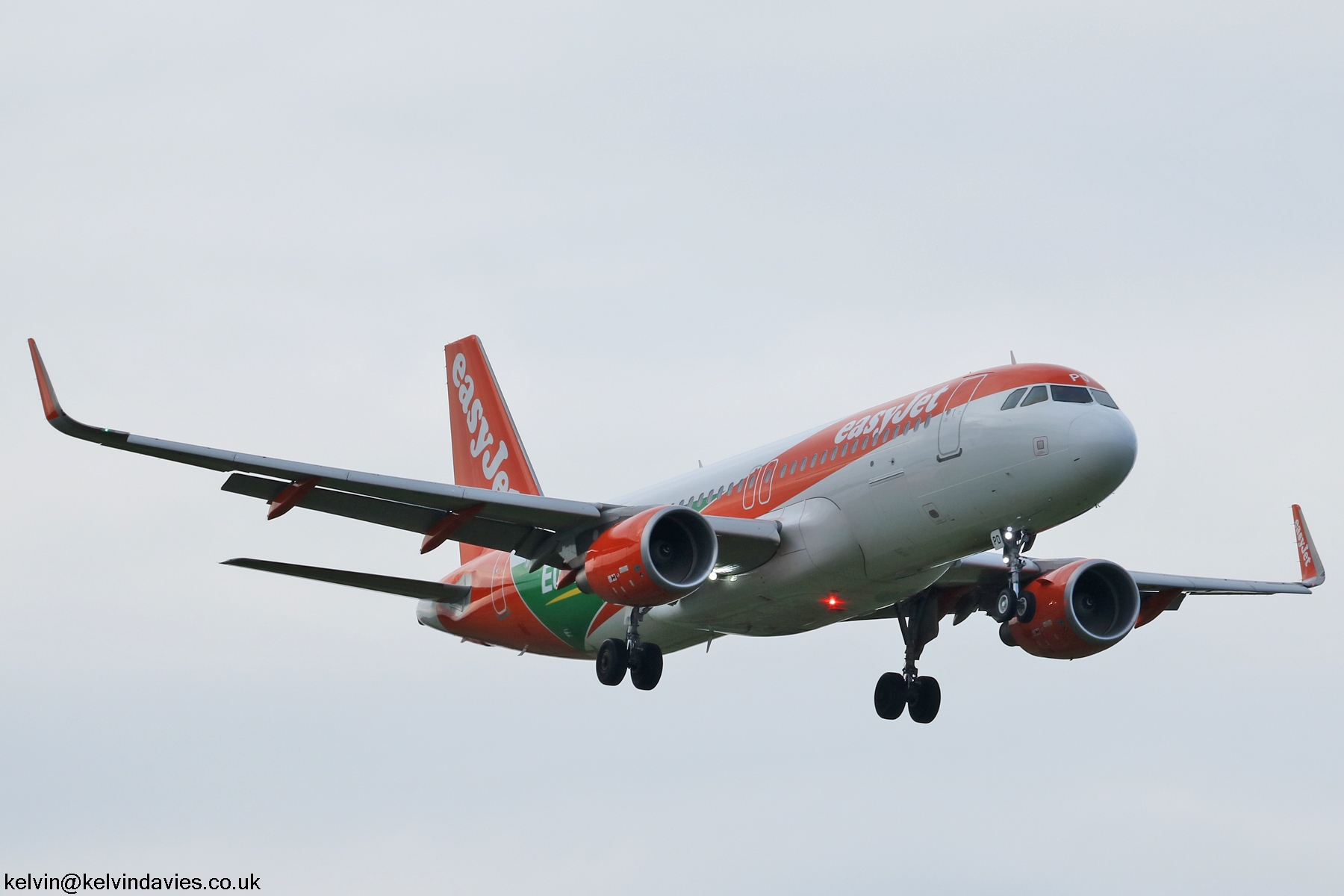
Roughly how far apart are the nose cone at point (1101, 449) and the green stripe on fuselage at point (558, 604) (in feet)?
37.0

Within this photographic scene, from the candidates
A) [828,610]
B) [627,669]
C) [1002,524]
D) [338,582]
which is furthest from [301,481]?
[1002,524]

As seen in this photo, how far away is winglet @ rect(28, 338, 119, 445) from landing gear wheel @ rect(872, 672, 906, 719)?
655 inches

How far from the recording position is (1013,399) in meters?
28.1

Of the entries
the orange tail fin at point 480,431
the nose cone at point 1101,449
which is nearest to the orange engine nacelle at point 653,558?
the nose cone at point 1101,449

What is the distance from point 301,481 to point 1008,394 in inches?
477

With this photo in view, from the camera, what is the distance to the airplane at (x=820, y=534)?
27.8 meters

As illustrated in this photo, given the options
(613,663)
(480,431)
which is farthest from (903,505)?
(480,431)

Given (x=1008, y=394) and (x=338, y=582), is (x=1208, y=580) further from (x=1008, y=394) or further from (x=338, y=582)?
(x=338, y=582)

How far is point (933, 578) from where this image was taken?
31.0 meters

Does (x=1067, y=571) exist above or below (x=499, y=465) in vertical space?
below

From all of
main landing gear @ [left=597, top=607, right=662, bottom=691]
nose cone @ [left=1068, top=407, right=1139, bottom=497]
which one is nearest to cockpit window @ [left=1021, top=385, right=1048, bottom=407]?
nose cone @ [left=1068, top=407, right=1139, bottom=497]

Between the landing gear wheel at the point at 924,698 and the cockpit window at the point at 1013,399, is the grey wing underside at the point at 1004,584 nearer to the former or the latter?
the landing gear wheel at the point at 924,698

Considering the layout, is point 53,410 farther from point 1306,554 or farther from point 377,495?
point 1306,554

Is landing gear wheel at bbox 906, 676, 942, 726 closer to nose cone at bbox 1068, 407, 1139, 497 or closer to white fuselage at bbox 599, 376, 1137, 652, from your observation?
white fuselage at bbox 599, 376, 1137, 652
